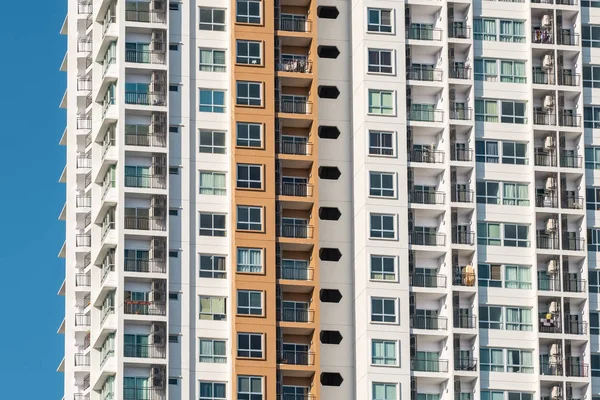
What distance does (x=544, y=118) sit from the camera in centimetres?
13675

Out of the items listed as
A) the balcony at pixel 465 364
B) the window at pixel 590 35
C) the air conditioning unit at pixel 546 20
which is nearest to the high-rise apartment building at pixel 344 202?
the balcony at pixel 465 364

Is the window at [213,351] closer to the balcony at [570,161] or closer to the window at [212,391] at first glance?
the window at [212,391]

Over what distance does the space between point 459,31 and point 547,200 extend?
13165mm

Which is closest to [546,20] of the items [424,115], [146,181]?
[424,115]

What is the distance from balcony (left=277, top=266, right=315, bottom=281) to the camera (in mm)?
132250

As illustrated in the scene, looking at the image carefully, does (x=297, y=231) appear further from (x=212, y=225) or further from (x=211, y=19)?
(x=211, y=19)

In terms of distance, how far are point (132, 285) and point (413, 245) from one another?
18.7 meters

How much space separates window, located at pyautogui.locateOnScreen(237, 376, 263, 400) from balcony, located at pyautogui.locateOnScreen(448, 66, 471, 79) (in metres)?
24.8

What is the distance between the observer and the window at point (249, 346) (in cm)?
12888

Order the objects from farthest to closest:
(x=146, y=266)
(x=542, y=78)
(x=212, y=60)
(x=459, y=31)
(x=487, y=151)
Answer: (x=542, y=78) < (x=459, y=31) < (x=487, y=151) < (x=212, y=60) < (x=146, y=266)

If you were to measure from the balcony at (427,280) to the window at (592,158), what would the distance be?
44.1ft

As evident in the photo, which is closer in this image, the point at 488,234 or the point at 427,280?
the point at 427,280

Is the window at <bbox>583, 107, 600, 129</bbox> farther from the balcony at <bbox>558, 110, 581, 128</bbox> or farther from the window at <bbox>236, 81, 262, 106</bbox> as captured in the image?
the window at <bbox>236, 81, 262, 106</bbox>

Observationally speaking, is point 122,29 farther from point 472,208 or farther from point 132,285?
point 472,208
